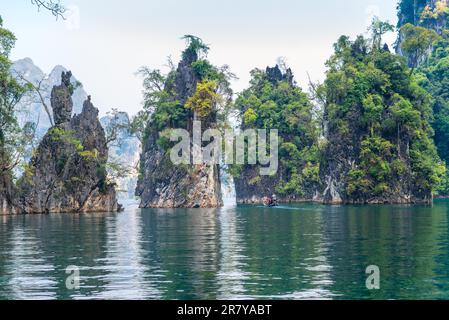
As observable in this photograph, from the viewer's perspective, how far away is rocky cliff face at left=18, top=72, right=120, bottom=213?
90.8m

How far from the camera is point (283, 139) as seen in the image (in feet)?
492

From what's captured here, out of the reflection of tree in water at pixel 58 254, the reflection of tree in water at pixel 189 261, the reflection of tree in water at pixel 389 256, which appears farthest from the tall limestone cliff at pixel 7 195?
the reflection of tree in water at pixel 389 256

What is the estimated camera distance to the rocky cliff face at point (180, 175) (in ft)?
390

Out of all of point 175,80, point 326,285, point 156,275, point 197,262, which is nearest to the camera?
point 326,285

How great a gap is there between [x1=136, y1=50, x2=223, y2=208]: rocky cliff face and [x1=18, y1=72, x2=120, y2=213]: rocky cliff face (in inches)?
860

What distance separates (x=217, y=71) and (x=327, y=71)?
17830 mm

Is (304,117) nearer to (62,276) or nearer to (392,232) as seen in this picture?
(392,232)

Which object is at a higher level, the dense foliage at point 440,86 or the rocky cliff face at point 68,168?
Answer: the dense foliage at point 440,86

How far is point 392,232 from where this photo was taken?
48.2 meters

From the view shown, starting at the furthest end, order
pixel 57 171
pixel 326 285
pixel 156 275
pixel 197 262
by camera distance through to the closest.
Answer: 1. pixel 57 171
2. pixel 197 262
3. pixel 156 275
4. pixel 326 285

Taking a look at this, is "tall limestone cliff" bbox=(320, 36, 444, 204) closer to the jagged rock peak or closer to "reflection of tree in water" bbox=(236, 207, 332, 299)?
the jagged rock peak

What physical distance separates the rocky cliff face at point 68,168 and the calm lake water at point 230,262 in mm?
37526

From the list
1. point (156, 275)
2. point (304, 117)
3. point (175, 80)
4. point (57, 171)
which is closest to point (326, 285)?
point (156, 275)

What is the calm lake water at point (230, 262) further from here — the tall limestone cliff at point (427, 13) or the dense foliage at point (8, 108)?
the tall limestone cliff at point (427, 13)
